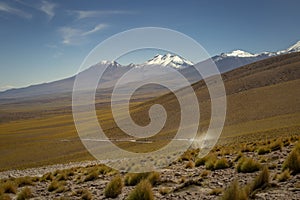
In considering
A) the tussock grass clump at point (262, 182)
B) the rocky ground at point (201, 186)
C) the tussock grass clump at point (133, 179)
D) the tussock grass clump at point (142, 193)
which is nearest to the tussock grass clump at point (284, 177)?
the rocky ground at point (201, 186)

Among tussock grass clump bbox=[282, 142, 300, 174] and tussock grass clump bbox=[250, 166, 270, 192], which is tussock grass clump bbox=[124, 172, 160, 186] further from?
tussock grass clump bbox=[282, 142, 300, 174]

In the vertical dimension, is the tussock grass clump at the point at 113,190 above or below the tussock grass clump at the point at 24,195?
above

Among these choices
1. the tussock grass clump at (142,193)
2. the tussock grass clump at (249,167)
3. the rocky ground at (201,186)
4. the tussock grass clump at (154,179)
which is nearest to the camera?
the rocky ground at (201,186)

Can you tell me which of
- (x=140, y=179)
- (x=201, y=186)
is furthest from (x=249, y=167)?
(x=140, y=179)

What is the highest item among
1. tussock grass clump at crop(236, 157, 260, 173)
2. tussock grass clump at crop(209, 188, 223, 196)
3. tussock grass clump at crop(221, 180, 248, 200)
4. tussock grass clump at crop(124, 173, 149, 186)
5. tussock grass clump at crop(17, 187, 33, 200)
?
tussock grass clump at crop(221, 180, 248, 200)

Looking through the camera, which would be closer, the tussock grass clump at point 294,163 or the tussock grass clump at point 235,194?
the tussock grass clump at point 235,194

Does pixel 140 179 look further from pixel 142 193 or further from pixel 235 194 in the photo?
pixel 235 194

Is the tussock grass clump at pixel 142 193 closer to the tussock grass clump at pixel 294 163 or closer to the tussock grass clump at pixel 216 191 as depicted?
the tussock grass clump at pixel 216 191

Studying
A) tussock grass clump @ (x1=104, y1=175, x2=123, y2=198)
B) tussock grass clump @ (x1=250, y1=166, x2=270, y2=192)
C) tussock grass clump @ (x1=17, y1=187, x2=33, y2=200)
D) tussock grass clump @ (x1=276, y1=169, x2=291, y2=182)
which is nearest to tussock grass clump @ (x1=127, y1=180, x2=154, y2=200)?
tussock grass clump @ (x1=104, y1=175, x2=123, y2=198)

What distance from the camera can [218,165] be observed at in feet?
34.8

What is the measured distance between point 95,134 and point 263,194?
5143 centimetres

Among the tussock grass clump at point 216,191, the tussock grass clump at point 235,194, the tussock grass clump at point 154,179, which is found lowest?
the tussock grass clump at point 154,179

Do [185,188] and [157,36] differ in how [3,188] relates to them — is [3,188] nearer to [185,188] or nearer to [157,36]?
[185,188]

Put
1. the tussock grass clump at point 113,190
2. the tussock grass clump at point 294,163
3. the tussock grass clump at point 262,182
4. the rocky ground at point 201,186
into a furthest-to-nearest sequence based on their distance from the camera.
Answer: the tussock grass clump at point 113,190 < the tussock grass clump at point 294,163 < the tussock grass clump at point 262,182 < the rocky ground at point 201,186
